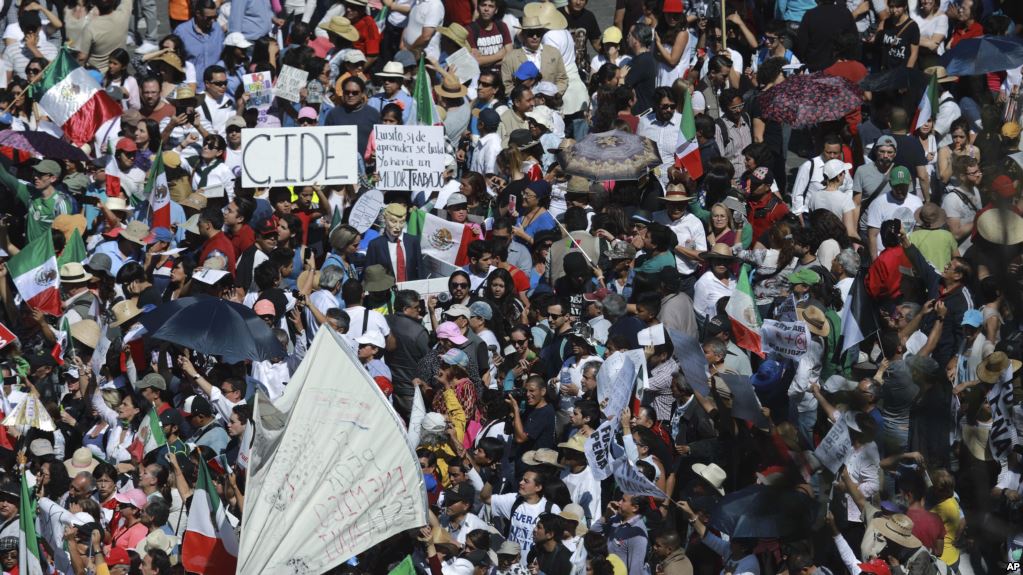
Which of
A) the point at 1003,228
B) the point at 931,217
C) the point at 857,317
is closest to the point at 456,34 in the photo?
the point at 931,217

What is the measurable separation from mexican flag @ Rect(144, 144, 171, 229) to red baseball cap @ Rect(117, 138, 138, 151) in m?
0.64

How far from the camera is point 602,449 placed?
12.4 m

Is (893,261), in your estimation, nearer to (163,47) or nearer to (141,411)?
(141,411)

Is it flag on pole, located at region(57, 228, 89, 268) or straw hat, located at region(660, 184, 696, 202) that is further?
flag on pole, located at region(57, 228, 89, 268)

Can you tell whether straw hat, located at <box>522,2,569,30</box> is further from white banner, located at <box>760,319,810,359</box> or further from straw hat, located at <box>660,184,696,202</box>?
white banner, located at <box>760,319,810,359</box>

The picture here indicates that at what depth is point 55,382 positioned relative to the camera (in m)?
15.4

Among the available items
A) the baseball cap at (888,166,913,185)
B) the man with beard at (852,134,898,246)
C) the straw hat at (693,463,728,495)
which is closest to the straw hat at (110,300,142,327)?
the straw hat at (693,463,728,495)

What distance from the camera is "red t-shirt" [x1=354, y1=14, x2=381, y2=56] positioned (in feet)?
61.9

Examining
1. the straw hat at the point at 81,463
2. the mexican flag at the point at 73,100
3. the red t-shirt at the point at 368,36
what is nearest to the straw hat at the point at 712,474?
the straw hat at the point at 81,463

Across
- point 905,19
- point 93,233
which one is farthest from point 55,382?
point 905,19

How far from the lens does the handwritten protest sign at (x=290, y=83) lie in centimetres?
1773

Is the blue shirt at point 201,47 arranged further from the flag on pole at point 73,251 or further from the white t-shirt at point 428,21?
the flag on pole at point 73,251

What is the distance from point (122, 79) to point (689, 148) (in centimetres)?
602

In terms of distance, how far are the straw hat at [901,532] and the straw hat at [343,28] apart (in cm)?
947
